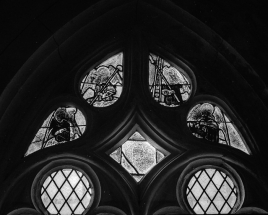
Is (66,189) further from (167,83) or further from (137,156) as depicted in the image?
(167,83)

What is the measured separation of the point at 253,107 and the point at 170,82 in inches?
34.8

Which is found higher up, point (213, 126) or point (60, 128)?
point (60, 128)

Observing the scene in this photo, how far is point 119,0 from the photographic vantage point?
7004mm

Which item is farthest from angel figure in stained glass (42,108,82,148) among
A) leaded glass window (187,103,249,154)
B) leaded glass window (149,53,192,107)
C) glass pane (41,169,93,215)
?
leaded glass window (187,103,249,154)

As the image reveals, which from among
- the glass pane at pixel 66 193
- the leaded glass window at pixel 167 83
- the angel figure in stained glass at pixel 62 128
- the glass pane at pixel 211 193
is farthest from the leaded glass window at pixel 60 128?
the glass pane at pixel 211 193

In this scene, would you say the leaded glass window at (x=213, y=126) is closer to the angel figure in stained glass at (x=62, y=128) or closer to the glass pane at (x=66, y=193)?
the angel figure in stained glass at (x=62, y=128)

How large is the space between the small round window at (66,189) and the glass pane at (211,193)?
84cm

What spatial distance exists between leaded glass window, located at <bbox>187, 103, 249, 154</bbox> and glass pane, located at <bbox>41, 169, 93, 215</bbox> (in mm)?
1182

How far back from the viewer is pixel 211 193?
640cm

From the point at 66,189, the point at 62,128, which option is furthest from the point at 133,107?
the point at 66,189

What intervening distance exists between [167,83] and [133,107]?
0.58m

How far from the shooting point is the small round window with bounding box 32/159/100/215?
627 centimetres

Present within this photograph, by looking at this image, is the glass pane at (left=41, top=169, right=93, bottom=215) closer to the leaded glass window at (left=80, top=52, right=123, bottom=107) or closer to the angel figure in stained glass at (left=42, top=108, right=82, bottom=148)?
the angel figure in stained glass at (left=42, top=108, right=82, bottom=148)

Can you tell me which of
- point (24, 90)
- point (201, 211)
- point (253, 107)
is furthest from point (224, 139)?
point (24, 90)
